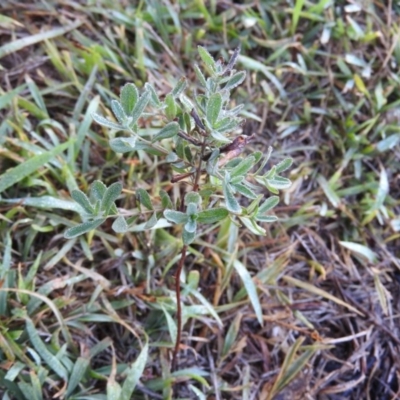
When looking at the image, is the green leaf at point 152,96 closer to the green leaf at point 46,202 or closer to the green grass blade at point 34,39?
the green leaf at point 46,202

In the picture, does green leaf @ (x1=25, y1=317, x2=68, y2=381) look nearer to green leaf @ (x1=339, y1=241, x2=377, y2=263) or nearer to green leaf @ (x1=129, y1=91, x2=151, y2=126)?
green leaf @ (x1=129, y1=91, x2=151, y2=126)

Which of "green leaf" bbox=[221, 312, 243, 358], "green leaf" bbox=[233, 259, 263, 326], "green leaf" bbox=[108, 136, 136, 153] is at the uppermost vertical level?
"green leaf" bbox=[108, 136, 136, 153]

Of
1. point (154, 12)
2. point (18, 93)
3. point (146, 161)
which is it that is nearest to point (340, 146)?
point (146, 161)

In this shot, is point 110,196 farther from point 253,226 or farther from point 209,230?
point 209,230

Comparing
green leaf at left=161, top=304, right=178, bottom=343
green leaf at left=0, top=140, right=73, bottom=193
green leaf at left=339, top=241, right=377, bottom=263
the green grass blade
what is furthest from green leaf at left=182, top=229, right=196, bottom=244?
the green grass blade

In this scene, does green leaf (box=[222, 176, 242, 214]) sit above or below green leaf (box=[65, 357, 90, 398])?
above

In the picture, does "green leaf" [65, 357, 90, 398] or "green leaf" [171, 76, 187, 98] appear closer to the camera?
"green leaf" [171, 76, 187, 98]

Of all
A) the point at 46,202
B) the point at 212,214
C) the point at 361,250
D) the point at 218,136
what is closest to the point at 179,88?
the point at 218,136
